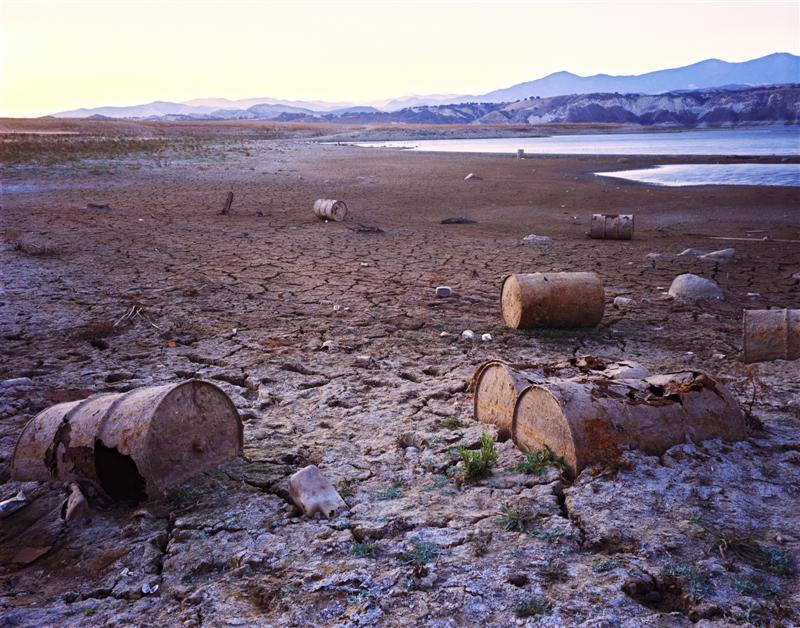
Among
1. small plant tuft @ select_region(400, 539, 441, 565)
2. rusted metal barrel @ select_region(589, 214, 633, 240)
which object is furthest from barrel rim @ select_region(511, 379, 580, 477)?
rusted metal barrel @ select_region(589, 214, 633, 240)

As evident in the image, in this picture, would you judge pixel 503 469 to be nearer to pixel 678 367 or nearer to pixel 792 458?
pixel 792 458

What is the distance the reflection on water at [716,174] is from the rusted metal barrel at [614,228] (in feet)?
31.3

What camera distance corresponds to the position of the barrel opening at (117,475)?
2836mm

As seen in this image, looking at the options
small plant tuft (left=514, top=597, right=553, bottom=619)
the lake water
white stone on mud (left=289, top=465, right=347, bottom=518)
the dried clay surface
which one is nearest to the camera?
small plant tuft (left=514, top=597, right=553, bottom=619)

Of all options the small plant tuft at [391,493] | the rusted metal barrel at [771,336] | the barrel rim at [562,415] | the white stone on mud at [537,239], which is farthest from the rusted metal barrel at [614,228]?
the small plant tuft at [391,493]

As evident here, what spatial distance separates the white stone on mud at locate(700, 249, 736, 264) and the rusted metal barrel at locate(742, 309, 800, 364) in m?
3.68

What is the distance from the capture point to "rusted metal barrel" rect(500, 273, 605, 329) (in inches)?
205

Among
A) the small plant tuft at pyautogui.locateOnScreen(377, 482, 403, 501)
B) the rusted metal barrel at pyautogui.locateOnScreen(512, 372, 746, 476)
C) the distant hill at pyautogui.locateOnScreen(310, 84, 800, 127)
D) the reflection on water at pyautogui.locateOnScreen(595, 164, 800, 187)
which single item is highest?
the distant hill at pyautogui.locateOnScreen(310, 84, 800, 127)

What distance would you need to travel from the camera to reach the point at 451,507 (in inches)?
110

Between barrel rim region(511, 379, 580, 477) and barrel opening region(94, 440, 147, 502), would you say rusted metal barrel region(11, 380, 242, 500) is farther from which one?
barrel rim region(511, 379, 580, 477)

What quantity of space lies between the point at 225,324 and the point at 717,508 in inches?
162

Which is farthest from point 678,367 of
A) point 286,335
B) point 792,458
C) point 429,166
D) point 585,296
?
point 429,166

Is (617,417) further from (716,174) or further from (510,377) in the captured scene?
(716,174)

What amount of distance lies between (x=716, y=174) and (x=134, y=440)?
22315 mm
